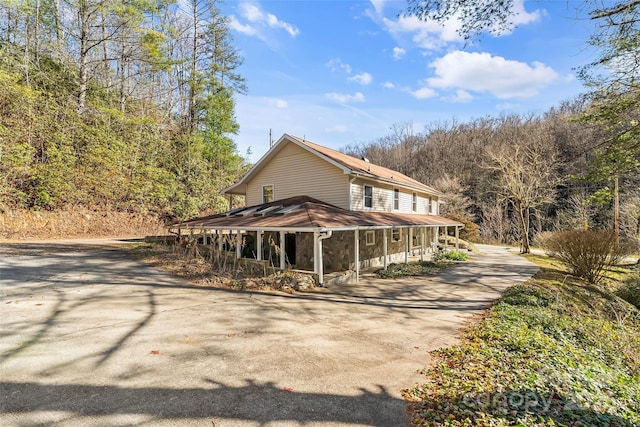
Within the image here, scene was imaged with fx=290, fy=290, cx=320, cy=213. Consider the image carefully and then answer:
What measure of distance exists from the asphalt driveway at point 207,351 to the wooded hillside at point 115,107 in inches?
505

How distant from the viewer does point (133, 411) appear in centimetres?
308

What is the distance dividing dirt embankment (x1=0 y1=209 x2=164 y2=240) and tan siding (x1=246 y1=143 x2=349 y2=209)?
434 inches

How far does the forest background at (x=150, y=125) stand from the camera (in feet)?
35.6

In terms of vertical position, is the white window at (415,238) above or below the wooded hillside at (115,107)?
below

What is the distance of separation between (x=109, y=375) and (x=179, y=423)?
1563 mm

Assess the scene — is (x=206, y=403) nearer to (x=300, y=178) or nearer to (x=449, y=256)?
(x=300, y=178)

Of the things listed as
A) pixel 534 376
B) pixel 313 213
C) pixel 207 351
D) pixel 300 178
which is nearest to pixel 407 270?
pixel 313 213

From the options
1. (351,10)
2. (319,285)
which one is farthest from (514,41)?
(319,285)

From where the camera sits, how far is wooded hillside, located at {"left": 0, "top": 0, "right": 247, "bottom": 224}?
58.5 feet

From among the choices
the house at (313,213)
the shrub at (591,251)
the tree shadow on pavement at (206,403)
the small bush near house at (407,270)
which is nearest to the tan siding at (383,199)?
the house at (313,213)

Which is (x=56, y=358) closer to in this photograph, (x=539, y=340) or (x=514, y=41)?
(x=539, y=340)

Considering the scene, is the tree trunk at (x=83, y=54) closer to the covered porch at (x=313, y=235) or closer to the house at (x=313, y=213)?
the house at (x=313, y=213)

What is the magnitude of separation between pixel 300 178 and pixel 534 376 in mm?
12589

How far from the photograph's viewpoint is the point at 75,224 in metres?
19.1
